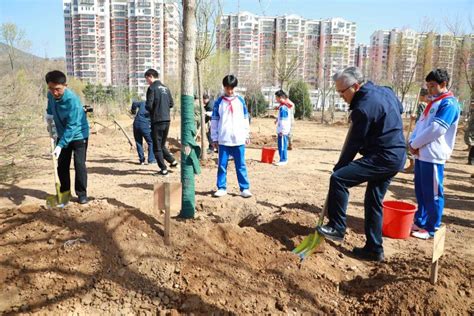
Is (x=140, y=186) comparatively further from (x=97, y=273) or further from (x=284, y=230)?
(x=97, y=273)

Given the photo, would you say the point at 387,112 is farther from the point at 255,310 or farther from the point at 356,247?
the point at 255,310

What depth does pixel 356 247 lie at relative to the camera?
368cm

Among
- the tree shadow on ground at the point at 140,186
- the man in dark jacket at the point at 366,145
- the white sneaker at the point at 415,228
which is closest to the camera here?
the man in dark jacket at the point at 366,145

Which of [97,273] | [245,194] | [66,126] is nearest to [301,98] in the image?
[245,194]

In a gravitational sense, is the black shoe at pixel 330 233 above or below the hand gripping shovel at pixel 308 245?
above

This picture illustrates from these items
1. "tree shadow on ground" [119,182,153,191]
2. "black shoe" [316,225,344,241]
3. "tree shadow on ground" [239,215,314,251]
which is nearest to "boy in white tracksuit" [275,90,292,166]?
"tree shadow on ground" [119,182,153,191]

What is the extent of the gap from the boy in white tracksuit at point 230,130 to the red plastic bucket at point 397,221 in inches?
75.1

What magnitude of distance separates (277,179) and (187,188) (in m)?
3.20

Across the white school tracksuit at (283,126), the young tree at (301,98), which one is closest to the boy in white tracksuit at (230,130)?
the white school tracksuit at (283,126)

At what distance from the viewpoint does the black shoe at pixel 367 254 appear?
3488mm

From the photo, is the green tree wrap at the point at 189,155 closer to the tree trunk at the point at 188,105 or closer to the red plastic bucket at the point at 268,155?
the tree trunk at the point at 188,105

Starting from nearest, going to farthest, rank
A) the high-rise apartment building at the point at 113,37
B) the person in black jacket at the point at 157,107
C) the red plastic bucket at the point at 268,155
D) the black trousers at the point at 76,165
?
1. the black trousers at the point at 76,165
2. the person in black jacket at the point at 157,107
3. the red plastic bucket at the point at 268,155
4. the high-rise apartment building at the point at 113,37

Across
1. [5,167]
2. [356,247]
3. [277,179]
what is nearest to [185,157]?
[356,247]

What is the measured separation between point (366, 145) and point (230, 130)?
221 cm
